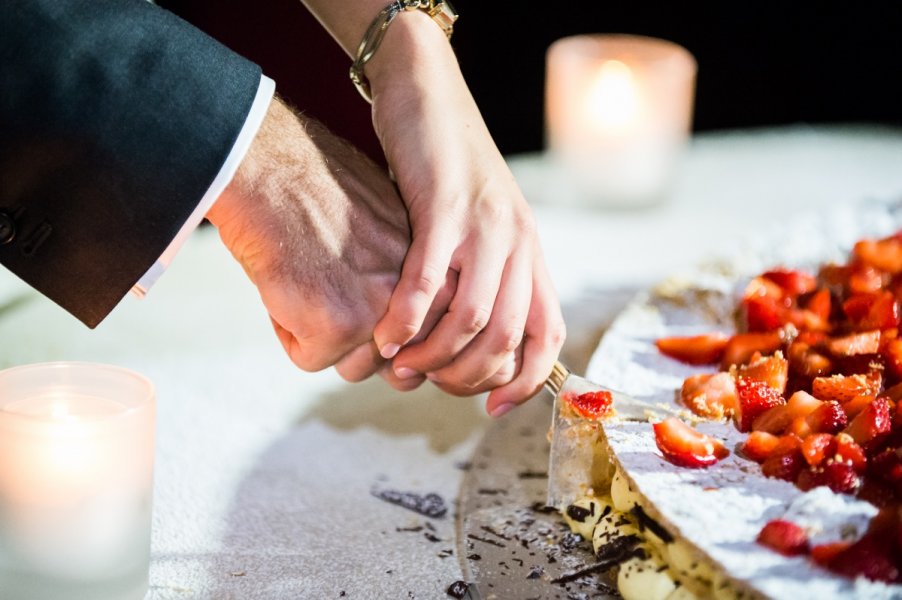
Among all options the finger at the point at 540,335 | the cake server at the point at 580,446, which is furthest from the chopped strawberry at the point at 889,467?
the finger at the point at 540,335

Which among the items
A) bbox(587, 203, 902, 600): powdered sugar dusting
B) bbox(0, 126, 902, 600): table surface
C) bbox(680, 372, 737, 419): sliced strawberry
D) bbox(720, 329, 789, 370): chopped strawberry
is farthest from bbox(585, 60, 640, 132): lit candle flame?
bbox(680, 372, 737, 419): sliced strawberry

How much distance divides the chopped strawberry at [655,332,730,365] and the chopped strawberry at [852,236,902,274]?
0.33 metres

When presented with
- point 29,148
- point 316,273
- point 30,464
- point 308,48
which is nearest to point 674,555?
point 316,273

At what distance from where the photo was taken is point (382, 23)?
1.21 meters

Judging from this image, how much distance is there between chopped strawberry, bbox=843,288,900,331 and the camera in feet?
4.08

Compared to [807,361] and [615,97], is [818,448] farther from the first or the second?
[615,97]

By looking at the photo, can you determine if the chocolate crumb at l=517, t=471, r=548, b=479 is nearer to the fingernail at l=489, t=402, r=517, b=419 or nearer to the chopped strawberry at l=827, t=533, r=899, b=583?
the fingernail at l=489, t=402, r=517, b=419

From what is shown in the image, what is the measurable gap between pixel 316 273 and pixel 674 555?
1.42 feet

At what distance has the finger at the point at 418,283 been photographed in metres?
1.04

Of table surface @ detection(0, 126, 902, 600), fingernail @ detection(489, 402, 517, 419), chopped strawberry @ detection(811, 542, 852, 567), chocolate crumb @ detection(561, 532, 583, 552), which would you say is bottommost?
table surface @ detection(0, 126, 902, 600)

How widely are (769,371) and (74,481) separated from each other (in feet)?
2.32

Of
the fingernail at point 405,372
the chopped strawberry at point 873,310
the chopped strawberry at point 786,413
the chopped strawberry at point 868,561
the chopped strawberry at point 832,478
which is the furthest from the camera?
the chopped strawberry at point 873,310

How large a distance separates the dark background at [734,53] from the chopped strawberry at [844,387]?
191cm

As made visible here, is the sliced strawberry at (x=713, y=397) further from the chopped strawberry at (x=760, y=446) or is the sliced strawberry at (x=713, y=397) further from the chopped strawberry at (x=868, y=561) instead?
the chopped strawberry at (x=868, y=561)
